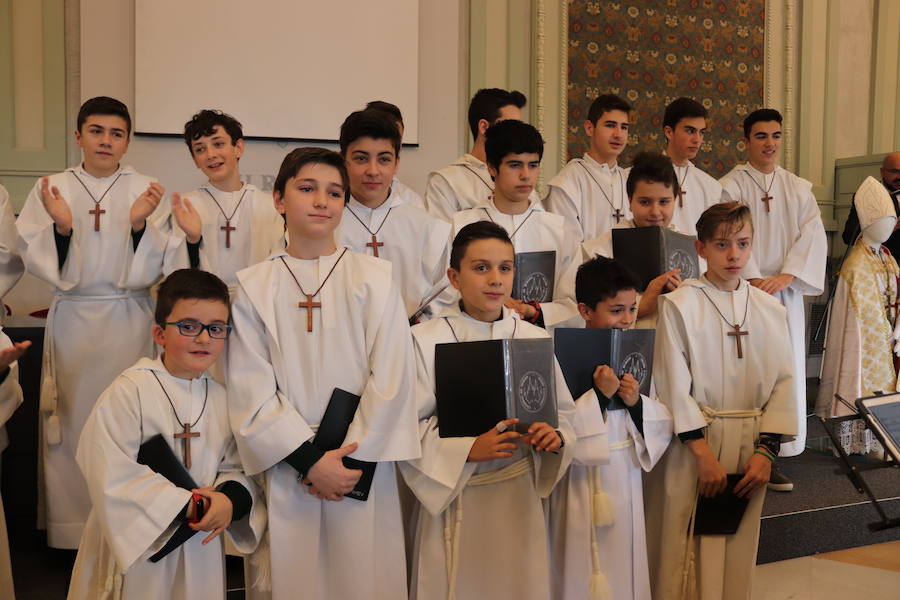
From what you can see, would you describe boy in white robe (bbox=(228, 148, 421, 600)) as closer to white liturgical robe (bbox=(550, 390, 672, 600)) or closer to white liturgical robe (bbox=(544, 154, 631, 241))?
white liturgical robe (bbox=(550, 390, 672, 600))

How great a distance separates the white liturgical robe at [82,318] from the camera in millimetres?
3957

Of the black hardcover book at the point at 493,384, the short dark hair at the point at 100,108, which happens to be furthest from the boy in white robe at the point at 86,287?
the black hardcover book at the point at 493,384

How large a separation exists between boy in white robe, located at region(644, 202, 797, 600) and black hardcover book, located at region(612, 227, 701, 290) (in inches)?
10.5

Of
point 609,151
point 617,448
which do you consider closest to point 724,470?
point 617,448

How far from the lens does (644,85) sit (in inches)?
298

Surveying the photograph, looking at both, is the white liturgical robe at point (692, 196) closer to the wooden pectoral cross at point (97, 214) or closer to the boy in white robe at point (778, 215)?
the boy in white robe at point (778, 215)

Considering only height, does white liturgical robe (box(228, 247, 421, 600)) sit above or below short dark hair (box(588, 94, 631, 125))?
below

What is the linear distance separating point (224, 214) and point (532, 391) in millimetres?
2034

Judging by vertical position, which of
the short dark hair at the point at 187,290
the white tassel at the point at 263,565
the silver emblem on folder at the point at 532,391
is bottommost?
the white tassel at the point at 263,565

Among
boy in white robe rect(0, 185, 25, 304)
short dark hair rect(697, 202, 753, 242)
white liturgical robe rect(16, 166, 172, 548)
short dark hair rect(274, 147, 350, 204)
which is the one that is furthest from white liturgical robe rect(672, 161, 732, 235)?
boy in white robe rect(0, 185, 25, 304)

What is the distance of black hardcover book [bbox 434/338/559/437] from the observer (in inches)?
111

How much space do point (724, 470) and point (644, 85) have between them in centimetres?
487

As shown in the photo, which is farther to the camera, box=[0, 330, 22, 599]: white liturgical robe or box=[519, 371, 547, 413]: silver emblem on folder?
box=[0, 330, 22, 599]: white liturgical robe

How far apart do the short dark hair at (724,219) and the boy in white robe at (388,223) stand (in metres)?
1.10
